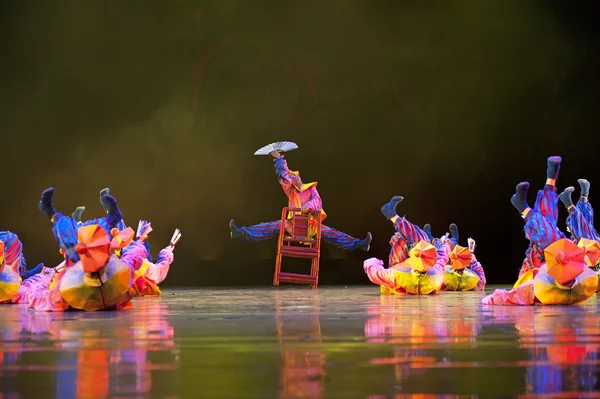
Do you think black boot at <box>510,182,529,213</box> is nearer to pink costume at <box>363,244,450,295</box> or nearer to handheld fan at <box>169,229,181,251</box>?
pink costume at <box>363,244,450,295</box>

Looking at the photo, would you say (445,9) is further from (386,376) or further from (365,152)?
(386,376)

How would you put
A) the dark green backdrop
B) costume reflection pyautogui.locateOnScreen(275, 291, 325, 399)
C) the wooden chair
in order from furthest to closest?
1. the dark green backdrop
2. the wooden chair
3. costume reflection pyautogui.locateOnScreen(275, 291, 325, 399)

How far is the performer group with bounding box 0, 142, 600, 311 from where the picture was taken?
407cm

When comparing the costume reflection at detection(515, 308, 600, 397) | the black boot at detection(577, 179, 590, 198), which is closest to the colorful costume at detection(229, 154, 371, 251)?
the black boot at detection(577, 179, 590, 198)

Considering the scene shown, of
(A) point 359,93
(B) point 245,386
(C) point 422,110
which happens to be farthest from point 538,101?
(B) point 245,386

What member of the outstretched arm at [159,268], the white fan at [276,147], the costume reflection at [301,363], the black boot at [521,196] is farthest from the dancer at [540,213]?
the white fan at [276,147]

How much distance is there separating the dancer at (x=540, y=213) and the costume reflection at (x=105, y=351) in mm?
1890

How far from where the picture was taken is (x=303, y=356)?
212cm

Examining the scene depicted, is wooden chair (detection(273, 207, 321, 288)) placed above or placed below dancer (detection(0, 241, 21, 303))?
above

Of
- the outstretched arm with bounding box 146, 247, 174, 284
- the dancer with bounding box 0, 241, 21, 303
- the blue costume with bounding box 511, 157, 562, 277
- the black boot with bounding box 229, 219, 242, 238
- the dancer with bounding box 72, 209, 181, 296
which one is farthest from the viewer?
the black boot with bounding box 229, 219, 242, 238

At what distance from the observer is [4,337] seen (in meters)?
2.76

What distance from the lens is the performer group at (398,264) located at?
13.4 feet

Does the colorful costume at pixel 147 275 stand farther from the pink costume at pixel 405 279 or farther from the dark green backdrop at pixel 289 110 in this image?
the dark green backdrop at pixel 289 110

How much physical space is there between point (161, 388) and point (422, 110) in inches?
305
